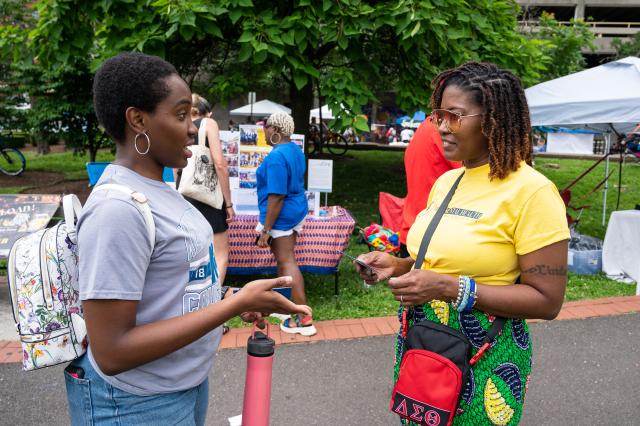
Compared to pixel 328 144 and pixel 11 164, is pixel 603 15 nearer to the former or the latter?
pixel 328 144

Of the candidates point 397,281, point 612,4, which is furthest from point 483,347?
point 612,4

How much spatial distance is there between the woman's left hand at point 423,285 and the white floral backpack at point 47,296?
0.95 metres

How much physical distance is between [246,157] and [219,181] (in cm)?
145

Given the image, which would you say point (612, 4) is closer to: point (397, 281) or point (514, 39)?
point (514, 39)

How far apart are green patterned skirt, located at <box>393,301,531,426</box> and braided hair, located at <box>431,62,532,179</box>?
51 cm

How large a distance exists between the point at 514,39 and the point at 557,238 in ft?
27.4

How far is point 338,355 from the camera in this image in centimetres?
424

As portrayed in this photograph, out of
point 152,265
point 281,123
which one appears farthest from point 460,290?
point 281,123

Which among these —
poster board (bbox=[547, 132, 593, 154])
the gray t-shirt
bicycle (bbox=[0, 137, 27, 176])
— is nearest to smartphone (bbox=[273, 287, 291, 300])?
the gray t-shirt

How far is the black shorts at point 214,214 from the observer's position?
14.8ft

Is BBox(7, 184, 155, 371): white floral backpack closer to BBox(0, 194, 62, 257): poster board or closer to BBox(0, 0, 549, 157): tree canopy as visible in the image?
BBox(0, 194, 62, 257): poster board

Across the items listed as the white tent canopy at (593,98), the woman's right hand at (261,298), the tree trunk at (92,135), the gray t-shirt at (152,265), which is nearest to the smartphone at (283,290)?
the woman's right hand at (261,298)

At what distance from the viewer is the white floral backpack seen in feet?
4.62

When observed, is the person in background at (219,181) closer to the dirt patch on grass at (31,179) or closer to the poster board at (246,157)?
the poster board at (246,157)
